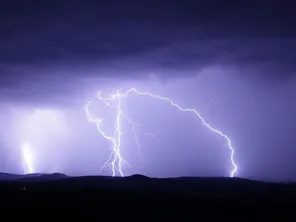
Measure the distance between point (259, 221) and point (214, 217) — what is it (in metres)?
3.09

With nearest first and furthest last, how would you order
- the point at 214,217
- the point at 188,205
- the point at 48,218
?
the point at 48,218
the point at 214,217
the point at 188,205

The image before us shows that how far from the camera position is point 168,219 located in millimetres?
29547

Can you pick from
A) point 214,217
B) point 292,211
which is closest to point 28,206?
point 214,217

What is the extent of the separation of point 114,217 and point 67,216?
9.87ft

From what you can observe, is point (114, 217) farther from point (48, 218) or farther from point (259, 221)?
point (259, 221)

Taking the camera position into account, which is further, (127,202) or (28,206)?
(127,202)

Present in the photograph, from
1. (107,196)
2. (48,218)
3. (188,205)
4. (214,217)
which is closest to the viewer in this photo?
(48,218)

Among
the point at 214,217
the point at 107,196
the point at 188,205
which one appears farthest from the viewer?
the point at 107,196

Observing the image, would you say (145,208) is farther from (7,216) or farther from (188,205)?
(7,216)

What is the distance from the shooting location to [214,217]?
30703mm

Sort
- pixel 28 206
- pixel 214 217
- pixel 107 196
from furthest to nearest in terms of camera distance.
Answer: pixel 107 196 → pixel 28 206 → pixel 214 217

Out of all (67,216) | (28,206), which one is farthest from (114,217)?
(28,206)

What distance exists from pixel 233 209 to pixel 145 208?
6718mm

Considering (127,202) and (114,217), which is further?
(127,202)
